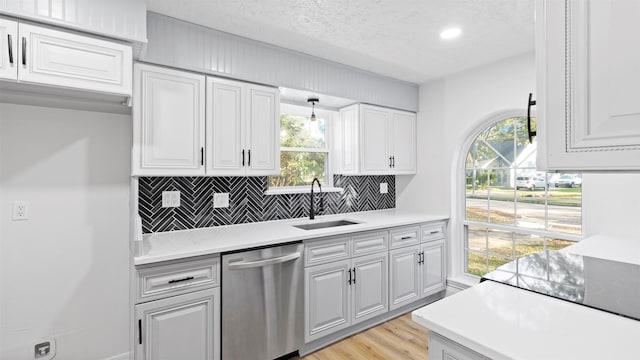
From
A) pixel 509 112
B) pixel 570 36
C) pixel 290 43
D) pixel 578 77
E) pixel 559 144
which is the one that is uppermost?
pixel 290 43

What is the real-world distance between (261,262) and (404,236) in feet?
4.81

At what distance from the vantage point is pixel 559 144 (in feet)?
2.51

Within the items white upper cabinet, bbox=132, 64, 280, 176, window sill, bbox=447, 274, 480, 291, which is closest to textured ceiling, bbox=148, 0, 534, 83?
white upper cabinet, bbox=132, 64, 280, 176

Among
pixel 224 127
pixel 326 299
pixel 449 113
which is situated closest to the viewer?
pixel 224 127

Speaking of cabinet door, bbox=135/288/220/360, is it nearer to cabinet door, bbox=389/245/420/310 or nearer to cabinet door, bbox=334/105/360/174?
cabinet door, bbox=389/245/420/310

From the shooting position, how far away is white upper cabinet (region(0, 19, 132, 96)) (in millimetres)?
1387

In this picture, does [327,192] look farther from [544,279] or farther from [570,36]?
[570,36]

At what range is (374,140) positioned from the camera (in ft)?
10.5

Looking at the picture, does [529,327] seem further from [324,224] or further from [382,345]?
[324,224]

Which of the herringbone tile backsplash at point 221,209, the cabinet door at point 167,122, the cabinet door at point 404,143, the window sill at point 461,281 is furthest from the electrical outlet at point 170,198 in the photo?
the window sill at point 461,281

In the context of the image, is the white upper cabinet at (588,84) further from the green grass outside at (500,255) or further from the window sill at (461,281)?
the window sill at (461,281)

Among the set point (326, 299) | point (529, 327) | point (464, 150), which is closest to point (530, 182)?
point (464, 150)

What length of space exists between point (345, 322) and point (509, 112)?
7.89 feet

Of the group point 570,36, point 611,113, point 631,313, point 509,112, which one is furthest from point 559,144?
point 509,112
